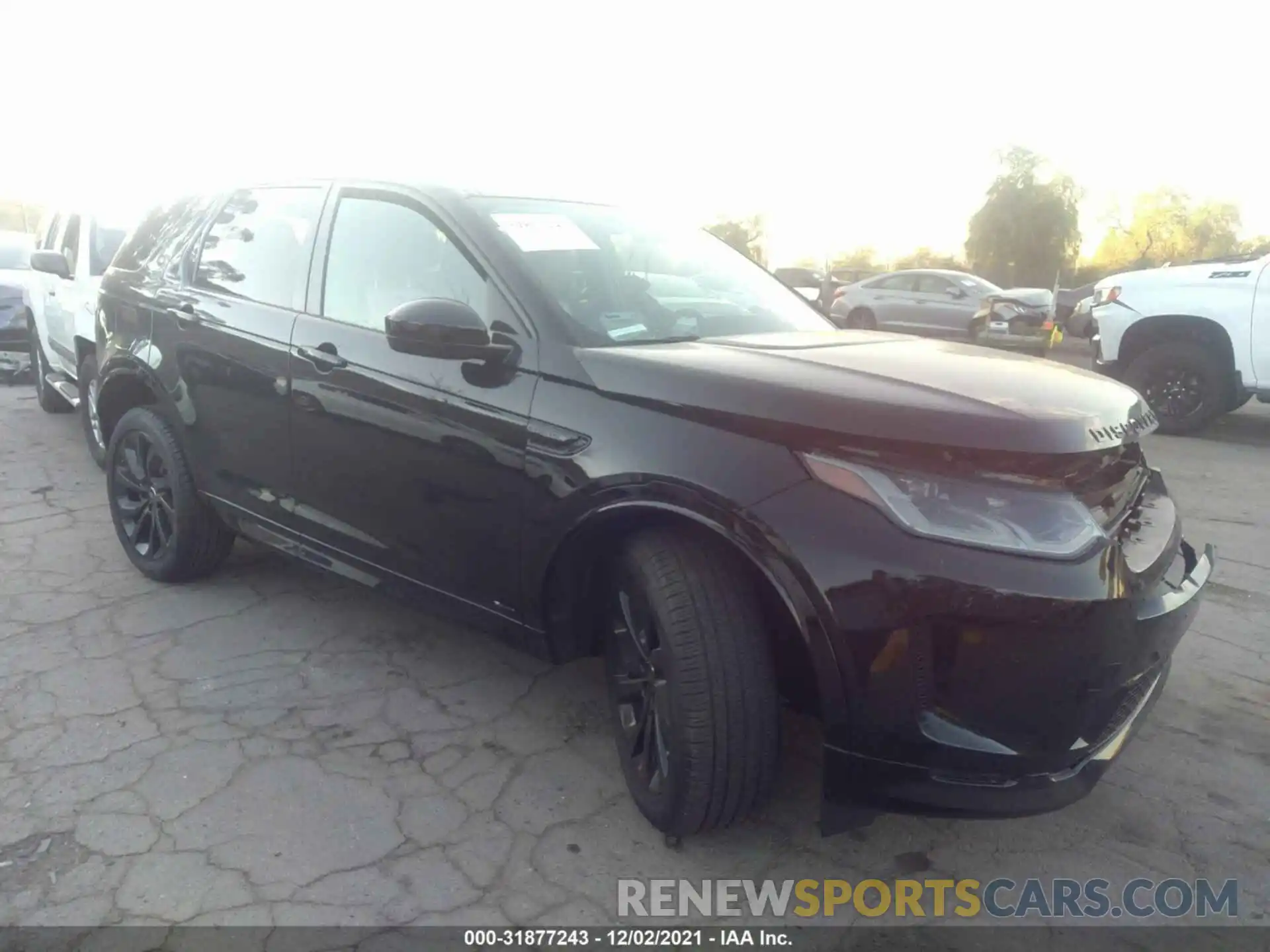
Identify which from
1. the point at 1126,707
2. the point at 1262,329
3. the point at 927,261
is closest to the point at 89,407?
the point at 1126,707

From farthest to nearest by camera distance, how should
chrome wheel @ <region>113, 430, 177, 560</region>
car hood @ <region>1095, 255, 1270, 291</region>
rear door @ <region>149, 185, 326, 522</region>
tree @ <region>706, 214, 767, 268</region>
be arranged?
tree @ <region>706, 214, 767, 268</region>
car hood @ <region>1095, 255, 1270, 291</region>
chrome wheel @ <region>113, 430, 177, 560</region>
rear door @ <region>149, 185, 326, 522</region>

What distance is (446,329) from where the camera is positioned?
2609 millimetres

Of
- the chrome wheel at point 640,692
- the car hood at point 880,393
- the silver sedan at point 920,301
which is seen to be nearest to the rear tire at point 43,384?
the chrome wheel at point 640,692

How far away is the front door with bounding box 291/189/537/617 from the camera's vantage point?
2699 mm

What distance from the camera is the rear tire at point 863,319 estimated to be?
17766mm

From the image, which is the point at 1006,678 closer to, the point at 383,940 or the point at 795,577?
the point at 795,577

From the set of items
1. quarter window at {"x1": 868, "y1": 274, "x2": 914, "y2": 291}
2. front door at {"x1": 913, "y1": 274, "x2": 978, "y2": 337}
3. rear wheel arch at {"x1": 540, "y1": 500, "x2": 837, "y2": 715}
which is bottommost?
front door at {"x1": 913, "y1": 274, "x2": 978, "y2": 337}

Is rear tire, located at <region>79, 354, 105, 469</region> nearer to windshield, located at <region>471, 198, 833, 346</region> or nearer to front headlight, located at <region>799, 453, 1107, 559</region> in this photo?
windshield, located at <region>471, 198, 833, 346</region>

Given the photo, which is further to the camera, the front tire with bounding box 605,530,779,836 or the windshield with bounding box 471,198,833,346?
the windshield with bounding box 471,198,833,346

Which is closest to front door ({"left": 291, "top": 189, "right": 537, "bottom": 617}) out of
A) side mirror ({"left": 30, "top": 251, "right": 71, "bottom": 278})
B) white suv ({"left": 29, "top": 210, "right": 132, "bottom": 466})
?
white suv ({"left": 29, "top": 210, "right": 132, "bottom": 466})

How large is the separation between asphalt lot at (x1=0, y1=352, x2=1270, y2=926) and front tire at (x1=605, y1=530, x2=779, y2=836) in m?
0.24

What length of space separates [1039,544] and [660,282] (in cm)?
157

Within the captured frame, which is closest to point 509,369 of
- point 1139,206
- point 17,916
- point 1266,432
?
point 17,916

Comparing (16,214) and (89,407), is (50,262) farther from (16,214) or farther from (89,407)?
(16,214)
